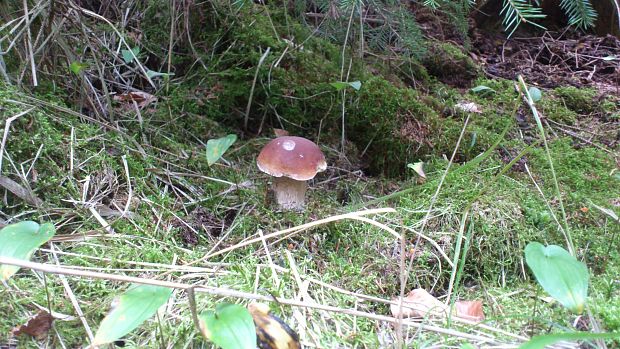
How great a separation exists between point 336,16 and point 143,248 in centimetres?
141

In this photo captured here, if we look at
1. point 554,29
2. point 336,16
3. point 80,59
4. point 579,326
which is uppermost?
point 336,16

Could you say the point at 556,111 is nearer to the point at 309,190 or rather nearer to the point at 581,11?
the point at 581,11

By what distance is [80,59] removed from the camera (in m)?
2.40

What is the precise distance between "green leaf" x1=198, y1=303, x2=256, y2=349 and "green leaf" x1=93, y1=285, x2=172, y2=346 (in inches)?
4.4

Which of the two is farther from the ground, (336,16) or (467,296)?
(336,16)

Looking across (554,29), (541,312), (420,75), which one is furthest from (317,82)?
(554,29)

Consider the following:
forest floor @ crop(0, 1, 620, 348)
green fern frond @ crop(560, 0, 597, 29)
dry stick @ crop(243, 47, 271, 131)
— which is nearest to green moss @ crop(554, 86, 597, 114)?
forest floor @ crop(0, 1, 620, 348)

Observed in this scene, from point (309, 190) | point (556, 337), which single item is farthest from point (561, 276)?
point (309, 190)

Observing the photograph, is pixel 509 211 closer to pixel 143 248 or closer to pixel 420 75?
pixel 143 248

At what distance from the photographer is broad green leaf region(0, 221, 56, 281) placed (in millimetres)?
1158

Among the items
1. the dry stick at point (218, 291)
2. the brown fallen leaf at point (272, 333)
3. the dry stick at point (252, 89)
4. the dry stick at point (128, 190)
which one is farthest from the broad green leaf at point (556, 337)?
the dry stick at point (252, 89)

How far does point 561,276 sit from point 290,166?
3.72 ft

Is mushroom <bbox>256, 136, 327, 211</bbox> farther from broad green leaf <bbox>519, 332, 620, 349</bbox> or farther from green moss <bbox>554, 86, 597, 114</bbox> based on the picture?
green moss <bbox>554, 86, 597, 114</bbox>

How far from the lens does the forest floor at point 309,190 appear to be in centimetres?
137
